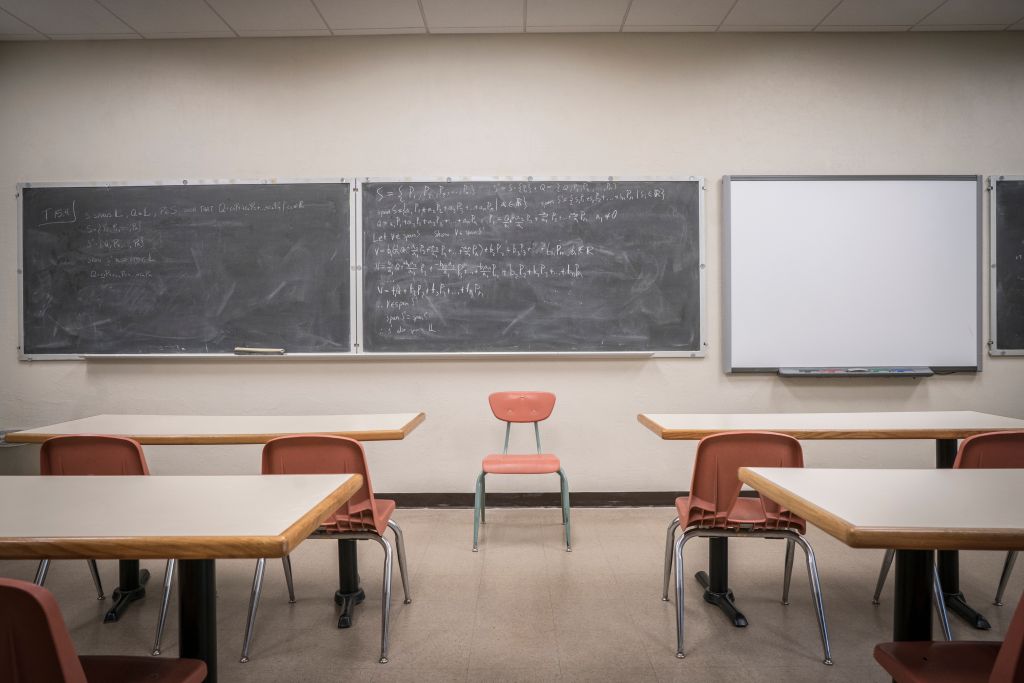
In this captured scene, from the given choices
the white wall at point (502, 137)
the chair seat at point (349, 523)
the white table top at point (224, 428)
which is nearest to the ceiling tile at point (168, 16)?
the white wall at point (502, 137)

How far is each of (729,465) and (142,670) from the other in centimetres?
173

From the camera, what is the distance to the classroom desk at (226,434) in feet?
7.67

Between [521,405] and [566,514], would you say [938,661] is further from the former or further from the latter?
[521,405]

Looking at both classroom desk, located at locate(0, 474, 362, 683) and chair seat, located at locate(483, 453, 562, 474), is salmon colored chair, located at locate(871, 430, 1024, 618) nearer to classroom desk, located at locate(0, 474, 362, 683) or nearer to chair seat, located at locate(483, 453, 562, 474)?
chair seat, located at locate(483, 453, 562, 474)

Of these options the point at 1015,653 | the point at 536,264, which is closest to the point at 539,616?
the point at 1015,653

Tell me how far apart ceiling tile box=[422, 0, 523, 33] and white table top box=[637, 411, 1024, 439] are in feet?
8.50

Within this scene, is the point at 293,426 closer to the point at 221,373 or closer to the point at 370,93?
the point at 221,373

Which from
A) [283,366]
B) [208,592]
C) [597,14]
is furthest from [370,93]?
[208,592]

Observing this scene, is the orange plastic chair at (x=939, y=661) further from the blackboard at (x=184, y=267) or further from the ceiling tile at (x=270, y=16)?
the ceiling tile at (x=270, y=16)

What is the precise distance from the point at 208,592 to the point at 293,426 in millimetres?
1349

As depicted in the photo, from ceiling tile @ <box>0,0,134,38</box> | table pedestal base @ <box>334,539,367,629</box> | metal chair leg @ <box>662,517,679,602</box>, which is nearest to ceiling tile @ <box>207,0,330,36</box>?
ceiling tile @ <box>0,0,134,38</box>

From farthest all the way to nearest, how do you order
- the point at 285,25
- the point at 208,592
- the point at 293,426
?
the point at 285,25 < the point at 293,426 < the point at 208,592

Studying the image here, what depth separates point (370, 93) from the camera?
3768 millimetres

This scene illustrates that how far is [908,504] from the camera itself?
120 centimetres
